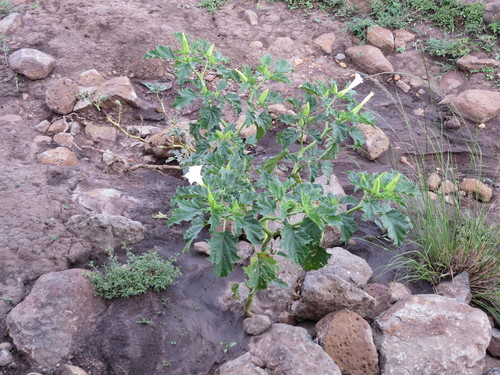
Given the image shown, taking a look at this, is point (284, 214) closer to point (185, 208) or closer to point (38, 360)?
point (185, 208)

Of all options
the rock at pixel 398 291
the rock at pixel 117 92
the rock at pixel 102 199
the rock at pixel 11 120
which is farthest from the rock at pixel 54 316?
the rock at pixel 117 92

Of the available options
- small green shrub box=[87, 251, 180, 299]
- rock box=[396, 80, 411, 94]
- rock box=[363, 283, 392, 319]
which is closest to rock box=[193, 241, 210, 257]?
small green shrub box=[87, 251, 180, 299]

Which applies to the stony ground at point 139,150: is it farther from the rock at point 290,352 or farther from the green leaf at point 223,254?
the green leaf at point 223,254

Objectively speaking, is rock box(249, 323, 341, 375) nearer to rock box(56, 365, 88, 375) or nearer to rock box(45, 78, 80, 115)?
rock box(56, 365, 88, 375)

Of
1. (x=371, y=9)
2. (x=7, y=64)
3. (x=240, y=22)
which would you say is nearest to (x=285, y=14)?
(x=240, y=22)

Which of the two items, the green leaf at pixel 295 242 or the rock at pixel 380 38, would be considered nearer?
the green leaf at pixel 295 242

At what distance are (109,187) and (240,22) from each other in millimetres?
2980

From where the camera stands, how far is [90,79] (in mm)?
4680

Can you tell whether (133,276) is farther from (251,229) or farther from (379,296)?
(379,296)

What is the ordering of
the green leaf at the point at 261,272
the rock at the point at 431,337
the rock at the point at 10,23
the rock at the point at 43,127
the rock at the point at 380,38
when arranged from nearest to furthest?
the green leaf at the point at 261,272, the rock at the point at 431,337, the rock at the point at 43,127, the rock at the point at 10,23, the rock at the point at 380,38

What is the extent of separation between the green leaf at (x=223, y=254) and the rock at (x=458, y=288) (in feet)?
5.30

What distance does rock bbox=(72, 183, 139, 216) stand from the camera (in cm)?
337

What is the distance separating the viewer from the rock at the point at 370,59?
5.40 meters

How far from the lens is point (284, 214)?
7.13 feet
